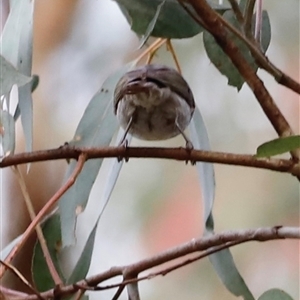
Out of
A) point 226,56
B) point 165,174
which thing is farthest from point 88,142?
point 165,174

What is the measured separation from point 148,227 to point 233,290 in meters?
0.81

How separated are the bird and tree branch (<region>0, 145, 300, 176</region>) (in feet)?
0.45

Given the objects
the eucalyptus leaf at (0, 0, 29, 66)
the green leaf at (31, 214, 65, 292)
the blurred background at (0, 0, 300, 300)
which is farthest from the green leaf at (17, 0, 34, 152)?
the blurred background at (0, 0, 300, 300)

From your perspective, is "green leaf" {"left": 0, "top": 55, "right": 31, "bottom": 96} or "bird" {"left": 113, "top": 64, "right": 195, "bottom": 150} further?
"bird" {"left": 113, "top": 64, "right": 195, "bottom": 150}

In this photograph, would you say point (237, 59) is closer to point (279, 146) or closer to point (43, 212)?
point (279, 146)

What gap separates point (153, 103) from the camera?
2.13ft

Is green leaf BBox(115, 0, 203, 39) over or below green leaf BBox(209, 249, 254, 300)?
over

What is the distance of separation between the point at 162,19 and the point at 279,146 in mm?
238

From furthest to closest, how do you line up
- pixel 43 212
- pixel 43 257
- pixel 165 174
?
1. pixel 165 174
2. pixel 43 257
3. pixel 43 212

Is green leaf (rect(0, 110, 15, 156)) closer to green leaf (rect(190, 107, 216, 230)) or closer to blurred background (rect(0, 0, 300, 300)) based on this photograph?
green leaf (rect(190, 107, 216, 230))

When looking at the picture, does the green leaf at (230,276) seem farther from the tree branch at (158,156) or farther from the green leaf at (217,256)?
the tree branch at (158,156)

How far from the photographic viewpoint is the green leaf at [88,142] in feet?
2.06

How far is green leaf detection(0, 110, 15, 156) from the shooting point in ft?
1.96

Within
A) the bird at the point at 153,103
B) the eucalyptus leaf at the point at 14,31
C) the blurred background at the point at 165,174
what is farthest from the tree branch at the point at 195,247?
→ the blurred background at the point at 165,174
